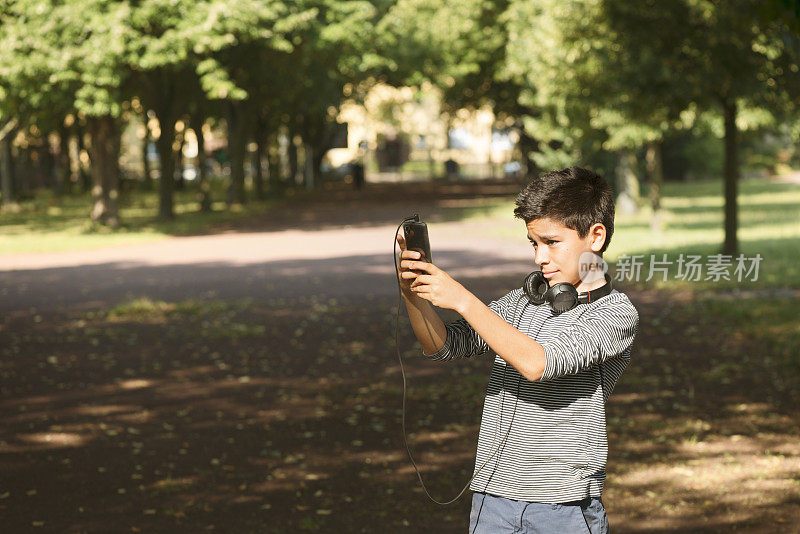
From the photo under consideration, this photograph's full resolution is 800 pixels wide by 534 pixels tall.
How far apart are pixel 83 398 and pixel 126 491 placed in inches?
104

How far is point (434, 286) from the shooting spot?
7.95ft

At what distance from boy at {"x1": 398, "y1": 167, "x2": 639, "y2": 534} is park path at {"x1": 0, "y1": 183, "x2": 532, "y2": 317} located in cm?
1180

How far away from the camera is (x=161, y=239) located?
25.9 metres

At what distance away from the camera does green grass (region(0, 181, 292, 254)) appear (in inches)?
970

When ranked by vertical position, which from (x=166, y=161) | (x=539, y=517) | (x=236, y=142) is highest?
(x=236, y=142)

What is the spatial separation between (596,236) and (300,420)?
5539mm

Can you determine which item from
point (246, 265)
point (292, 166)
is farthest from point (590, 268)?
point (292, 166)

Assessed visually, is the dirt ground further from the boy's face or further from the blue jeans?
the boy's face

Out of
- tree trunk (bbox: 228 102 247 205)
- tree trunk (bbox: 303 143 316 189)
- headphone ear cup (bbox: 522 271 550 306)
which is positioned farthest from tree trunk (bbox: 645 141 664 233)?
tree trunk (bbox: 303 143 316 189)

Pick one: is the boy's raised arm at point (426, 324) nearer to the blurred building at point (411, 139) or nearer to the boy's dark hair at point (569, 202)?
the boy's dark hair at point (569, 202)

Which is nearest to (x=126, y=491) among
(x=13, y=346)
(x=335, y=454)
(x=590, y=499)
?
(x=335, y=454)

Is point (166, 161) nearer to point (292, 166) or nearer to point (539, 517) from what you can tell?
point (292, 166)

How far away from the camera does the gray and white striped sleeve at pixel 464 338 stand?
9.55 ft

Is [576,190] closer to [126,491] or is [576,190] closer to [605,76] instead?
[126,491]
